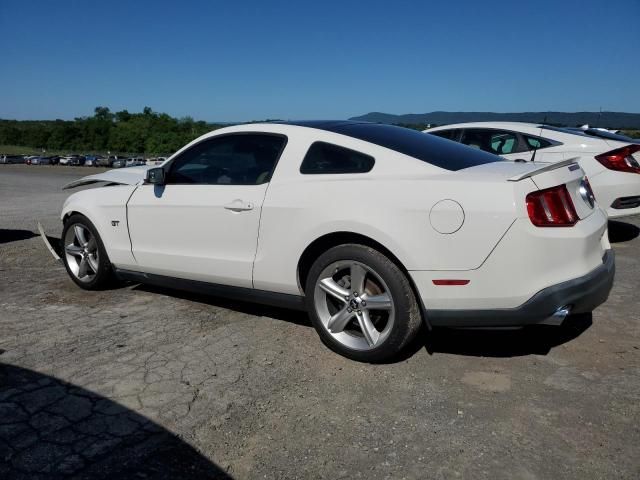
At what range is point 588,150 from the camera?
6.93 m

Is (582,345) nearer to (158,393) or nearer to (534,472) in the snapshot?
(534,472)

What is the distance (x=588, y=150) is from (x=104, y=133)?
13928cm

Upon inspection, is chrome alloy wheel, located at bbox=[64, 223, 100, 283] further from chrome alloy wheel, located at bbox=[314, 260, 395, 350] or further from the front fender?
chrome alloy wheel, located at bbox=[314, 260, 395, 350]

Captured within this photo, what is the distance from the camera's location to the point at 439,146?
3.94 m

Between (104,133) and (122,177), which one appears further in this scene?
(104,133)

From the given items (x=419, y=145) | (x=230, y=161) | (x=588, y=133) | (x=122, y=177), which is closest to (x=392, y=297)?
(x=419, y=145)

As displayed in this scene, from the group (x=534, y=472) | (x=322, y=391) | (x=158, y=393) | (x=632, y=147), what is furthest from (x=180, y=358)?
(x=632, y=147)

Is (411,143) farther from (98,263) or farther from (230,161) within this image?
(98,263)

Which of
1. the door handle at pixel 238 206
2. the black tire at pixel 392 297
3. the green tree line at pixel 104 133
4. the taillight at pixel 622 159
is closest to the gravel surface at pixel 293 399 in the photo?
the black tire at pixel 392 297

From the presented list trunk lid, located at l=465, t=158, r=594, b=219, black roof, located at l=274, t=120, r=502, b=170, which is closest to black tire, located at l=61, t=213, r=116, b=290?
black roof, located at l=274, t=120, r=502, b=170

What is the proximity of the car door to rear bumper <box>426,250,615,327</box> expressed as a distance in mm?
1454

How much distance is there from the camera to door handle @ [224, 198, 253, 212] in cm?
389

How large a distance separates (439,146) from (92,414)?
274 cm

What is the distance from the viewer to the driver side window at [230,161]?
4.01 m
